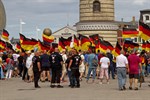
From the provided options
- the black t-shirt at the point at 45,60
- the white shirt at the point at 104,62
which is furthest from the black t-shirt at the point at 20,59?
the white shirt at the point at 104,62

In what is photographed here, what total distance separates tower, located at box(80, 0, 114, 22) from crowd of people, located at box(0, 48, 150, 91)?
30688 mm

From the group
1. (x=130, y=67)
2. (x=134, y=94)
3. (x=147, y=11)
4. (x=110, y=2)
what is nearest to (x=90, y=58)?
(x=130, y=67)

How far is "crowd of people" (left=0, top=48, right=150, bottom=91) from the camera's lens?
20547 mm

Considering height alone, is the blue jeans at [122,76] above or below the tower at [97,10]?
below

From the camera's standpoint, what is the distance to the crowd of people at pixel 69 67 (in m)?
20.5

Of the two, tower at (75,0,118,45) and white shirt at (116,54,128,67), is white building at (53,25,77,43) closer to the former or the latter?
tower at (75,0,118,45)

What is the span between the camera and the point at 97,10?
6362cm

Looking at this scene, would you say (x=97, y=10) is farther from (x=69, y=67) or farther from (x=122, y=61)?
(x=122, y=61)

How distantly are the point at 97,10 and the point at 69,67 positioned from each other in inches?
1647

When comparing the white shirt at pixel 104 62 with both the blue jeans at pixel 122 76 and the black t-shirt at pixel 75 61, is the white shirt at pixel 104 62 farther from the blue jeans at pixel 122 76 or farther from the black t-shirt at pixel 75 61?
the blue jeans at pixel 122 76

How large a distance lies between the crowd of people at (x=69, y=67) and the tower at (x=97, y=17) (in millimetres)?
30756

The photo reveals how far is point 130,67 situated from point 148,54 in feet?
41.1

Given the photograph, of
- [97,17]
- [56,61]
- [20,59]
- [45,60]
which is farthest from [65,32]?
[56,61]

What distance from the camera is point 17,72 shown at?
32.8 m
